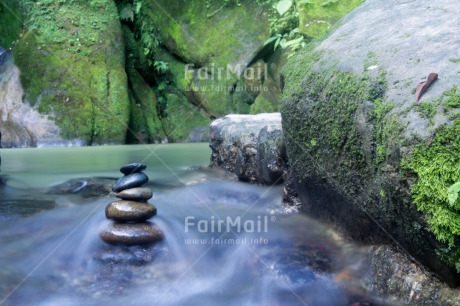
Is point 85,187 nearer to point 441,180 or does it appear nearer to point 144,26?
point 441,180

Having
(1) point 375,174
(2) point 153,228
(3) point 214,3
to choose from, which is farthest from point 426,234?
→ (3) point 214,3

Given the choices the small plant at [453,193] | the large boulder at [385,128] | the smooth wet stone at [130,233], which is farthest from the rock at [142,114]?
the small plant at [453,193]

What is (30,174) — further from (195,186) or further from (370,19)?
(370,19)

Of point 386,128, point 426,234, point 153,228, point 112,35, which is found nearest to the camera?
point 426,234

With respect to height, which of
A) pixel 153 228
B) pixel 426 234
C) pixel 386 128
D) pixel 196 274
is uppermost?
pixel 386 128

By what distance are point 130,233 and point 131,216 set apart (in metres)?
0.19

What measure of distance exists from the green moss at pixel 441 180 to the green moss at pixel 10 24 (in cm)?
1160

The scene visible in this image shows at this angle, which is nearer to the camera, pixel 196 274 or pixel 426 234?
pixel 426 234

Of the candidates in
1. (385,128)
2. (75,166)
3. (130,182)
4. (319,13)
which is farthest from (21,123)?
(385,128)

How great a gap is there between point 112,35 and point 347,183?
33.4 ft

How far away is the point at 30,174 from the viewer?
17.5 ft

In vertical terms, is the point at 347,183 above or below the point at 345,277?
above

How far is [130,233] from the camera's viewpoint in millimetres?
3086

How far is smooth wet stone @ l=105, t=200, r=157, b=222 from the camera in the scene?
10.7 ft
